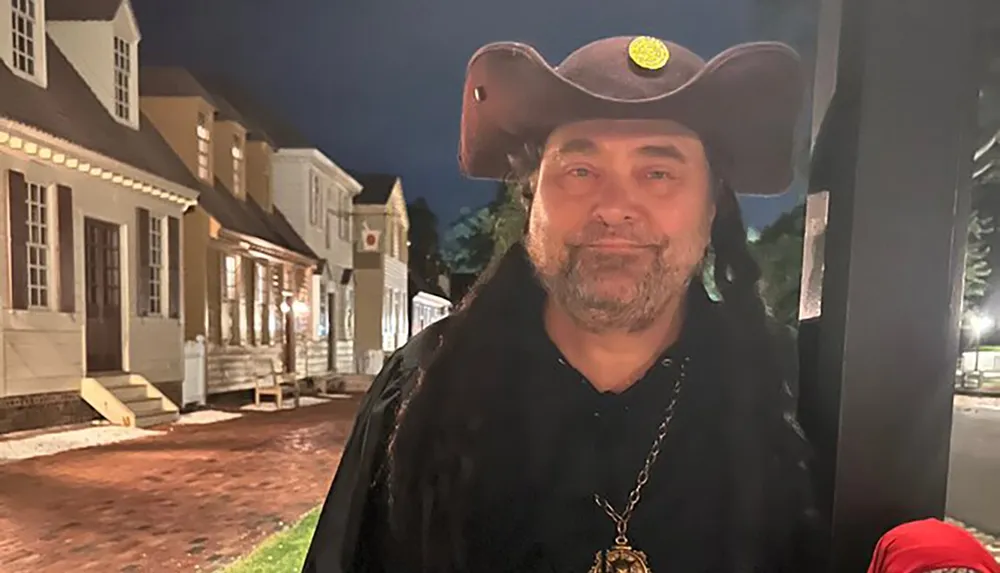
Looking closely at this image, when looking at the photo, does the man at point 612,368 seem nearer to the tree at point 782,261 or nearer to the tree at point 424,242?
the tree at point 782,261

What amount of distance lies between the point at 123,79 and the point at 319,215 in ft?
1.71

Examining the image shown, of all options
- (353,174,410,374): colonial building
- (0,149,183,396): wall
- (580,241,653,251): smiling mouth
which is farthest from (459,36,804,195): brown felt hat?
(0,149,183,396): wall

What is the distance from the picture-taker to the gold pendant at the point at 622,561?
1.85ft

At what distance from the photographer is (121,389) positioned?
1608 millimetres

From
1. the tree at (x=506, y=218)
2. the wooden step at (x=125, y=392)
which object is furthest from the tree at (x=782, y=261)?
the wooden step at (x=125, y=392)

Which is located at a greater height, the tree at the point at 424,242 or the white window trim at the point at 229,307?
the tree at the point at 424,242

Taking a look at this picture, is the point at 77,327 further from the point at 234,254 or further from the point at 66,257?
the point at 234,254

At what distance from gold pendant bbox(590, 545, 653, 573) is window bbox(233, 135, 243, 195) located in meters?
1.29

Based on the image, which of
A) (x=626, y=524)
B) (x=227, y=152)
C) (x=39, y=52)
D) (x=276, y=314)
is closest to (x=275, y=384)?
(x=276, y=314)

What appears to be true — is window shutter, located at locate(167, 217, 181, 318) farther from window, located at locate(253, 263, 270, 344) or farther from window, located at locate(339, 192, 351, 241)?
window, located at locate(339, 192, 351, 241)

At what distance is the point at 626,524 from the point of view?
57cm

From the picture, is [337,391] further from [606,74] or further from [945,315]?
[945,315]

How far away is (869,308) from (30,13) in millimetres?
1750

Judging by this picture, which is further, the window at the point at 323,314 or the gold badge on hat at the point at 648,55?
the window at the point at 323,314
